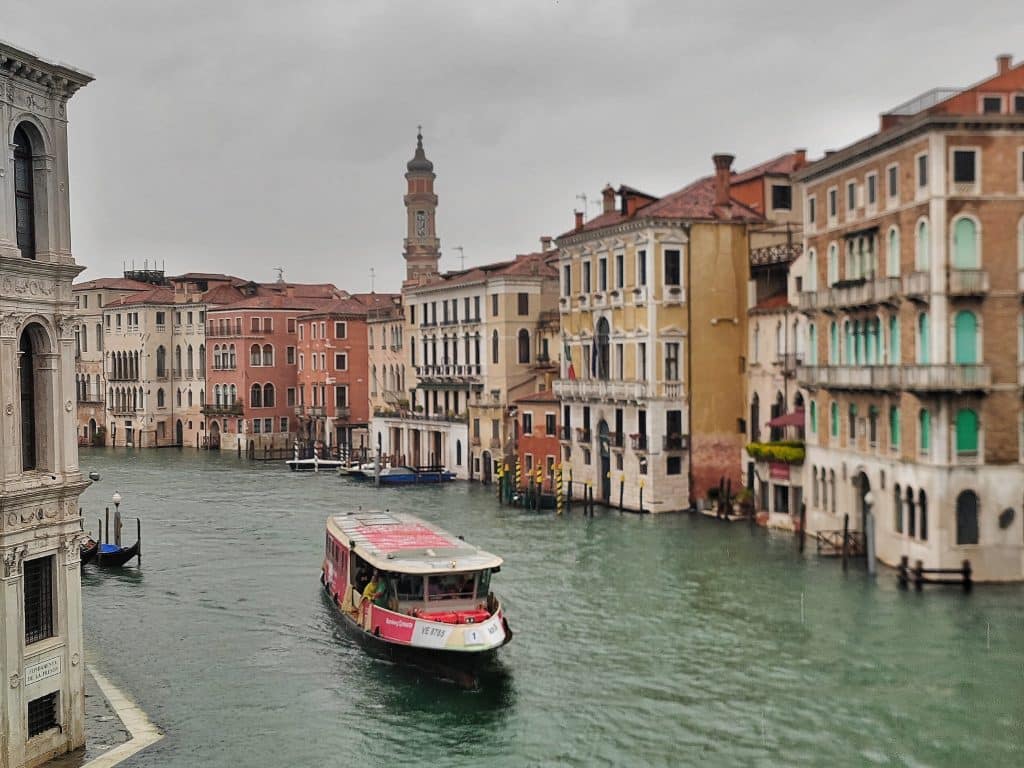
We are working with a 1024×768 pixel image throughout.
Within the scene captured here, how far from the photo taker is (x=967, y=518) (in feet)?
80.9

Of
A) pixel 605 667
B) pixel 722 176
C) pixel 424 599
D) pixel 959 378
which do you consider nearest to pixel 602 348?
pixel 722 176

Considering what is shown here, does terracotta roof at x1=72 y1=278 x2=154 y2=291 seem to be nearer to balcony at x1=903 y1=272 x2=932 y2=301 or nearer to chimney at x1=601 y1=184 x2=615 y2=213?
chimney at x1=601 y1=184 x2=615 y2=213

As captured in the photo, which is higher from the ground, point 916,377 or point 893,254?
point 893,254

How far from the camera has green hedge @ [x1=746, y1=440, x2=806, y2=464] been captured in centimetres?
3303

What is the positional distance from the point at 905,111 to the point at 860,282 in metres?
3.69

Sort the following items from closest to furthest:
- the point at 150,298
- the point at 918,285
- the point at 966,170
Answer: the point at 966,170
the point at 918,285
the point at 150,298

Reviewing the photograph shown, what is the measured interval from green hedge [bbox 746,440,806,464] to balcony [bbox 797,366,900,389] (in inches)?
82.5

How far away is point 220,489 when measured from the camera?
48.8 m

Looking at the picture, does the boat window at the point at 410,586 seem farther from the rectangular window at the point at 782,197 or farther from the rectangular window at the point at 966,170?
the rectangular window at the point at 782,197

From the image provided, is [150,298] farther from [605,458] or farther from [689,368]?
[689,368]

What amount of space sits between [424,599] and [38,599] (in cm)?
754


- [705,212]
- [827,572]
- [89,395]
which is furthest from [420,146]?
[827,572]

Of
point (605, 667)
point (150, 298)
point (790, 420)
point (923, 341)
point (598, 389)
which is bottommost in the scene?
point (605, 667)

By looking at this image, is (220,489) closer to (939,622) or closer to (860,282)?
(860,282)
